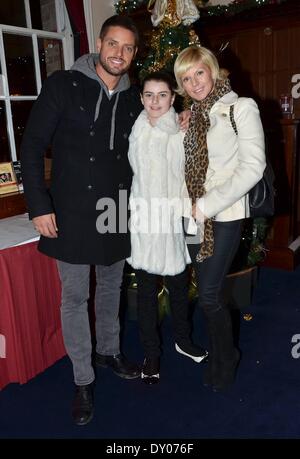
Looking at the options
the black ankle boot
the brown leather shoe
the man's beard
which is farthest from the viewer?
the brown leather shoe

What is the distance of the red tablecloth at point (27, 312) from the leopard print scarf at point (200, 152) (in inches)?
31.6

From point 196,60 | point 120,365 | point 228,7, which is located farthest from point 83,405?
point 228,7

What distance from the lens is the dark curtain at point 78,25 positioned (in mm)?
3483

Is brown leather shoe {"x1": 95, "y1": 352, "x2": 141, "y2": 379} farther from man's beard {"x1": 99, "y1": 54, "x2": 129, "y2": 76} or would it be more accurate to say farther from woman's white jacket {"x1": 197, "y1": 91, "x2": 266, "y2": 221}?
man's beard {"x1": 99, "y1": 54, "x2": 129, "y2": 76}

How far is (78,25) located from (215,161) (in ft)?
8.23

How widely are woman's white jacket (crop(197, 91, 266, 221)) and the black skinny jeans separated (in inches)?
2.2

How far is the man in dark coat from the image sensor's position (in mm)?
1684

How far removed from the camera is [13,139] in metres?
3.35

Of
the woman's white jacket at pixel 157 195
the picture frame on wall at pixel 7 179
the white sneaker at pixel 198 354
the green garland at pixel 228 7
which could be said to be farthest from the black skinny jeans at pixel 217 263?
the green garland at pixel 228 7

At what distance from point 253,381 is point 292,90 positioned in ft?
11.6

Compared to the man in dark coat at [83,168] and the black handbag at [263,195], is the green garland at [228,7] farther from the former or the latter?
the black handbag at [263,195]

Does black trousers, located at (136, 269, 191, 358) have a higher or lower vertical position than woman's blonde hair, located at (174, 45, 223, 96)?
lower

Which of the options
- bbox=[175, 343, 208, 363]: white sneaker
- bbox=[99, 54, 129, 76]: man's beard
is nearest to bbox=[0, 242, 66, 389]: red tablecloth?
bbox=[175, 343, 208, 363]: white sneaker
